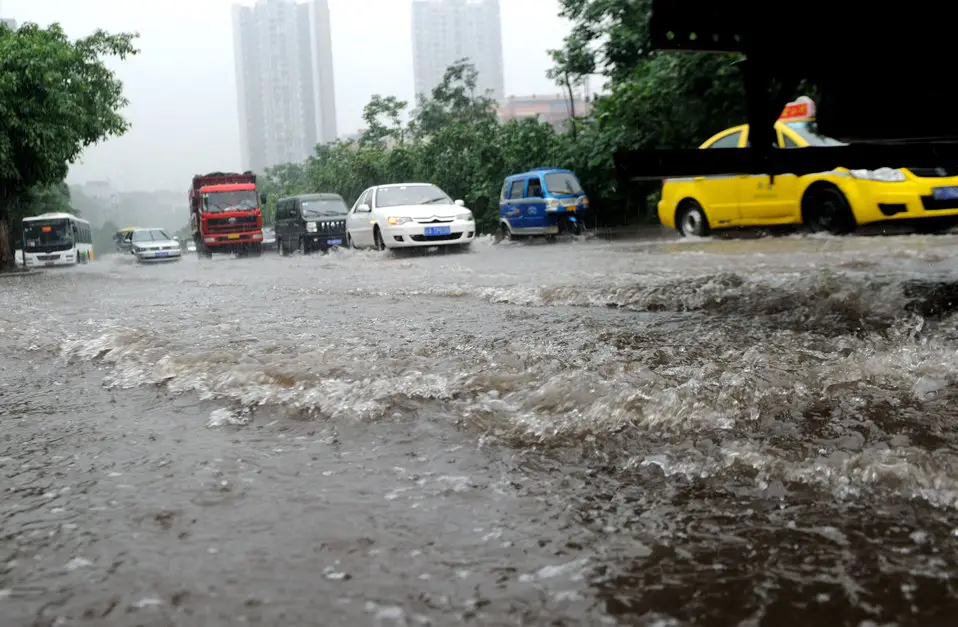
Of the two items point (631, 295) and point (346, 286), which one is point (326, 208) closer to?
point (346, 286)

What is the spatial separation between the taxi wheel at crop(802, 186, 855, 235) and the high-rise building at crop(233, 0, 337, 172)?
105602 millimetres

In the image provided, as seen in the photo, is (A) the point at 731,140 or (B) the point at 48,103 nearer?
(A) the point at 731,140

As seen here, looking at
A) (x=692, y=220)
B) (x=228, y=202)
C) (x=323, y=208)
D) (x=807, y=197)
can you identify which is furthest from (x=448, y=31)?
(x=807, y=197)

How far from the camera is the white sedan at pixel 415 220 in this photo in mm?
15219

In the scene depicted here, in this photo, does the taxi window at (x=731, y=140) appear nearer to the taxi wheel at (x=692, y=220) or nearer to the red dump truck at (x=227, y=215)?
the taxi wheel at (x=692, y=220)

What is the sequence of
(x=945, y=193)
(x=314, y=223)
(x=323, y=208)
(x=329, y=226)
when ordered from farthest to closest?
(x=323, y=208), (x=329, y=226), (x=314, y=223), (x=945, y=193)

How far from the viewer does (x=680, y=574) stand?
5.71 feet

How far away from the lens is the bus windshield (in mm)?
35500

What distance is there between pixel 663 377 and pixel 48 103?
22430 mm

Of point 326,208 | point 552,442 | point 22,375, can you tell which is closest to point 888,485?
point 552,442

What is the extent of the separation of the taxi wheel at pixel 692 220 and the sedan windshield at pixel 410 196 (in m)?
4.64

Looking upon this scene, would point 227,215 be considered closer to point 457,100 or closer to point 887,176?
point 457,100

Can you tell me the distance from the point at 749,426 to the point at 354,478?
3.64 feet

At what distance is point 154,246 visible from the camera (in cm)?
3441
